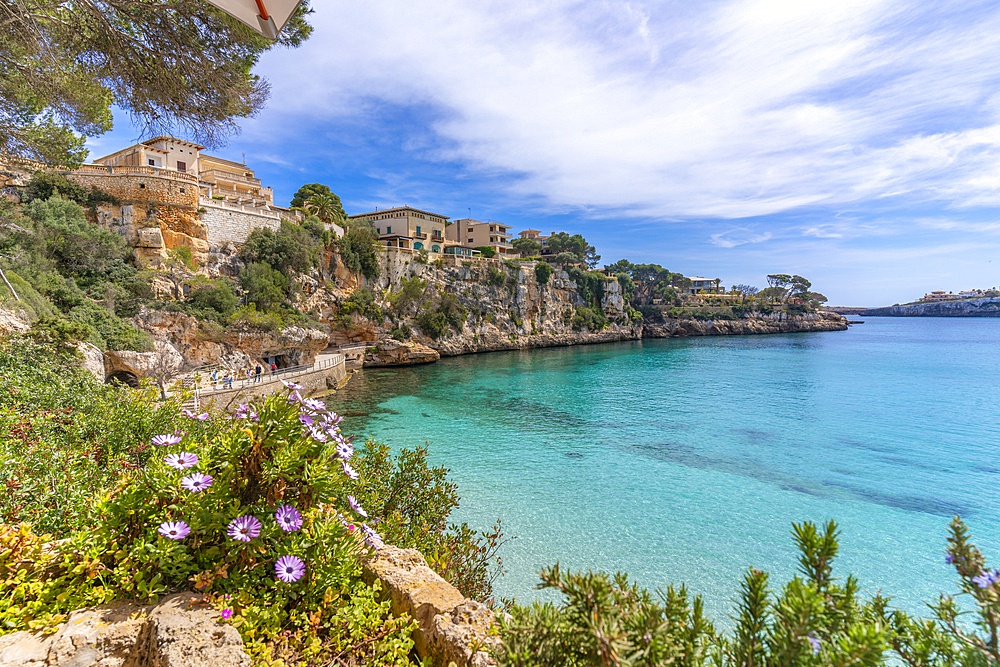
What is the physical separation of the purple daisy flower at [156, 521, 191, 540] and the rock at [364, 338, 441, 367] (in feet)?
105

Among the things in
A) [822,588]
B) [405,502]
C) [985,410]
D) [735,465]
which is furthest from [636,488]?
[985,410]

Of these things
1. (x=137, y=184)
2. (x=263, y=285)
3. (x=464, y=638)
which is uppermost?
(x=137, y=184)

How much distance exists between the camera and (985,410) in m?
20.7

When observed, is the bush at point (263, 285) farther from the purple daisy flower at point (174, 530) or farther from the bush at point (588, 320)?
the bush at point (588, 320)

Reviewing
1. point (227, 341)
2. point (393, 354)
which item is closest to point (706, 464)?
point (227, 341)

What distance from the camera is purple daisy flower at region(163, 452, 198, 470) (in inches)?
78.7

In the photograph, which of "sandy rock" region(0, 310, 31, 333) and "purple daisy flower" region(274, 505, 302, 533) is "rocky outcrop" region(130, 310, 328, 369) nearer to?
"sandy rock" region(0, 310, 31, 333)

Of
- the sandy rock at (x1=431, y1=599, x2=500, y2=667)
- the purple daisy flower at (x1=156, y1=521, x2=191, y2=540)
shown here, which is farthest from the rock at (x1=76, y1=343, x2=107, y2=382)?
the sandy rock at (x1=431, y1=599, x2=500, y2=667)

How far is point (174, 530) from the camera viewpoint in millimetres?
1925

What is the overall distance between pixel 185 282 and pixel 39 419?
2066cm

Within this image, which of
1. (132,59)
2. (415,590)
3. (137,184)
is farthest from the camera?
(137,184)

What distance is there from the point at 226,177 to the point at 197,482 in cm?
3777

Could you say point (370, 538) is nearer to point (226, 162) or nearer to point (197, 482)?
point (197, 482)

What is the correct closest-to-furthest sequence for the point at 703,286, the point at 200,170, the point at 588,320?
the point at 200,170, the point at 588,320, the point at 703,286
